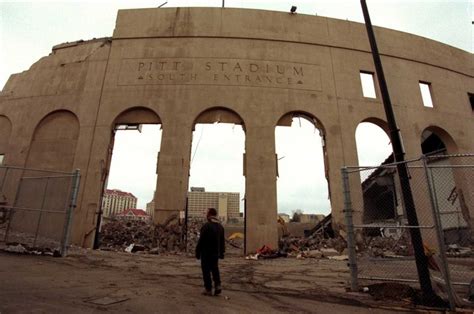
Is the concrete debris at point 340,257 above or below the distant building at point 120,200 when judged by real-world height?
below

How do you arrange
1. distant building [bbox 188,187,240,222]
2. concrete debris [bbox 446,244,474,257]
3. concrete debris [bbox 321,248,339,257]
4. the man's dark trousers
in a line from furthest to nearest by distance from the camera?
distant building [bbox 188,187,240,222] < concrete debris [bbox 321,248,339,257] < concrete debris [bbox 446,244,474,257] < the man's dark trousers

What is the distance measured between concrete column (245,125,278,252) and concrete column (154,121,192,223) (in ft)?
9.75

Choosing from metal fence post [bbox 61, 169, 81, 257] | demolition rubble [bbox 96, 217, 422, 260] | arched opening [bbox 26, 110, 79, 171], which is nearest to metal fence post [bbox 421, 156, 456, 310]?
demolition rubble [bbox 96, 217, 422, 260]

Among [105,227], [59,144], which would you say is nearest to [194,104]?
[59,144]

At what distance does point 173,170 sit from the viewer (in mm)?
14820

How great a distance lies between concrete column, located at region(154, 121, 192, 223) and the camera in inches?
568

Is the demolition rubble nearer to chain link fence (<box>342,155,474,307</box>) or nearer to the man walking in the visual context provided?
chain link fence (<box>342,155,474,307</box>)

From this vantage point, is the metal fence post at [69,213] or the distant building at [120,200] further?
the distant building at [120,200]

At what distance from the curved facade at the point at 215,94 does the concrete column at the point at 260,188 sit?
0.16 ft

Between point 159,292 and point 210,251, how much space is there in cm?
119

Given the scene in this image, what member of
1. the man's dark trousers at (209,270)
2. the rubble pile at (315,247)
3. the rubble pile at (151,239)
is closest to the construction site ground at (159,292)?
the man's dark trousers at (209,270)

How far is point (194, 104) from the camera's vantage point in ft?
52.2

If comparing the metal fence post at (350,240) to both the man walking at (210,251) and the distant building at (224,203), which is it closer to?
the man walking at (210,251)

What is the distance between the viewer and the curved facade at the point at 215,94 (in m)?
15.1
